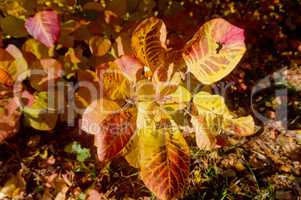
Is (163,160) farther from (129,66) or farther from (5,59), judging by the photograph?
(5,59)

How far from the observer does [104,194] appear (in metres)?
2.13

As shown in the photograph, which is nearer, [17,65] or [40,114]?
[17,65]

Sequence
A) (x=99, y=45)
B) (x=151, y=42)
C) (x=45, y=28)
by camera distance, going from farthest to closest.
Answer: (x=99, y=45), (x=45, y=28), (x=151, y=42)

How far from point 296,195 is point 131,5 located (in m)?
1.18

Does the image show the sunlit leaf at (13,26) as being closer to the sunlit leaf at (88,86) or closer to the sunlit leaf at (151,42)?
the sunlit leaf at (88,86)

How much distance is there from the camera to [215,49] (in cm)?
147

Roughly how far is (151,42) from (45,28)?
1.27 feet

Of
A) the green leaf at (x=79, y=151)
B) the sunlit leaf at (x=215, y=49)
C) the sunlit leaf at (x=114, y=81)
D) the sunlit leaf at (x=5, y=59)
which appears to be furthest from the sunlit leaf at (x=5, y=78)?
the sunlit leaf at (x=215, y=49)

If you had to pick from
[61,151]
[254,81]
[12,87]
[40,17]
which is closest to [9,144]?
[61,151]

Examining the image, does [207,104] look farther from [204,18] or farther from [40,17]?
[204,18]

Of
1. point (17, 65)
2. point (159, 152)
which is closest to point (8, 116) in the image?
point (17, 65)

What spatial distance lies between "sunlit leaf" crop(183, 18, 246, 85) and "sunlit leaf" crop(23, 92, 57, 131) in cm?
69

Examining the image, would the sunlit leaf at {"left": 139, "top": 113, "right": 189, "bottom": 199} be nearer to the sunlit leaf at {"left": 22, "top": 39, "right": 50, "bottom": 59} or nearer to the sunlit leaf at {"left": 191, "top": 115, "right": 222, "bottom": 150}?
the sunlit leaf at {"left": 191, "top": 115, "right": 222, "bottom": 150}

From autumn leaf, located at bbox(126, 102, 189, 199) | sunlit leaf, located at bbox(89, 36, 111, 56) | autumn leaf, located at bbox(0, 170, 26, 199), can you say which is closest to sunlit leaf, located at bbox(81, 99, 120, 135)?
autumn leaf, located at bbox(126, 102, 189, 199)
